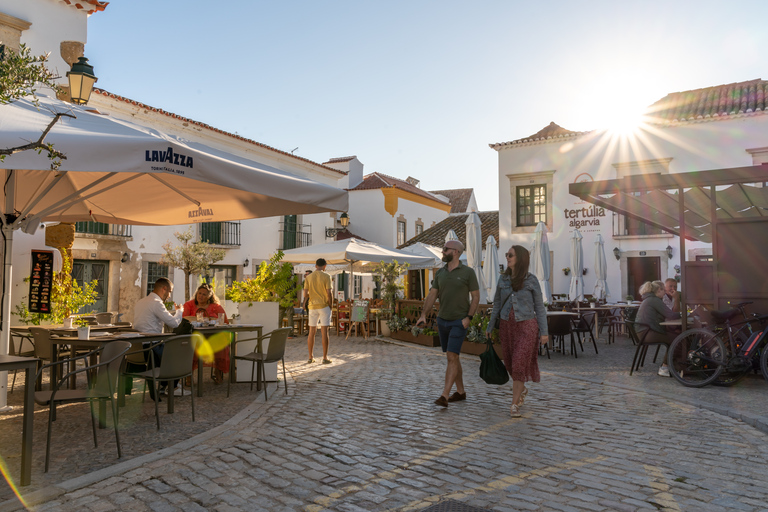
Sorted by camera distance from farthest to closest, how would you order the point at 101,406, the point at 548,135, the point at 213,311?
1. the point at 548,135
2. the point at 213,311
3. the point at 101,406

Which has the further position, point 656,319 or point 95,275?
point 95,275

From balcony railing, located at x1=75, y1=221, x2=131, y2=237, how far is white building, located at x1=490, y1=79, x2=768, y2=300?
13738 mm

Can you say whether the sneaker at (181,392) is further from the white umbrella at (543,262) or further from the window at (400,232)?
the window at (400,232)

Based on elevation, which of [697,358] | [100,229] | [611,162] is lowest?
[697,358]

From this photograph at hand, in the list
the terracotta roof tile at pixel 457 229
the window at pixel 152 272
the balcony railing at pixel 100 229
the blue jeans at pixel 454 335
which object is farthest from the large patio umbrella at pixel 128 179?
the terracotta roof tile at pixel 457 229

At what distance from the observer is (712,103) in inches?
773

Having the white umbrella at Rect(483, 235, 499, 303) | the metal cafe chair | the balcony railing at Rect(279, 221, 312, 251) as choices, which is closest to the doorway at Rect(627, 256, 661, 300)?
the white umbrella at Rect(483, 235, 499, 303)

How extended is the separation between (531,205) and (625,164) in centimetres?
368

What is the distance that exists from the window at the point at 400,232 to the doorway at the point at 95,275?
18273 mm

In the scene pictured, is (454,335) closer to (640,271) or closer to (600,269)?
(600,269)

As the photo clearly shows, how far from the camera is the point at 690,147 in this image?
19.0 meters

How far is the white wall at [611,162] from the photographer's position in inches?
723

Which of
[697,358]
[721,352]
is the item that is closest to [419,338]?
[697,358]

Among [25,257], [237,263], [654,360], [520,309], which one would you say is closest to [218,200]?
[520,309]
